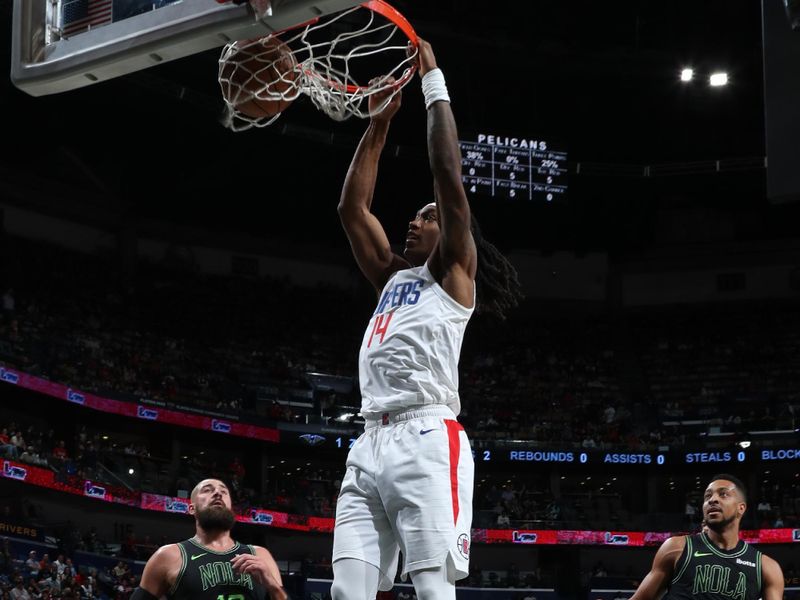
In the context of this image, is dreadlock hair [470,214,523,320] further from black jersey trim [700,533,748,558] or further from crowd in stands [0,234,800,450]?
crowd in stands [0,234,800,450]

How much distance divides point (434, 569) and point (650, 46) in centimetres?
2319

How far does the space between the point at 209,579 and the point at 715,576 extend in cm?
→ 276

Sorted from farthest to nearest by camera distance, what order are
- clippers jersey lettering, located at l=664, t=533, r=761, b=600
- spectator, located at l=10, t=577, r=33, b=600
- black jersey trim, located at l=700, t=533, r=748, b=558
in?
1. spectator, located at l=10, t=577, r=33, b=600
2. black jersey trim, located at l=700, t=533, r=748, b=558
3. clippers jersey lettering, located at l=664, t=533, r=761, b=600

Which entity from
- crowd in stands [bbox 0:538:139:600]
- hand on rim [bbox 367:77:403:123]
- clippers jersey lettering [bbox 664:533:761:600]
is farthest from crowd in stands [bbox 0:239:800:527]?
hand on rim [bbox 367:77:403:123]

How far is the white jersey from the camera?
3971 millimetres

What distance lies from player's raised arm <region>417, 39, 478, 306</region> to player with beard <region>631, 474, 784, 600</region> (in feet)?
9.32

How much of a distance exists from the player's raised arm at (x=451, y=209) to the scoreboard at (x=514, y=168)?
1956 centimetres

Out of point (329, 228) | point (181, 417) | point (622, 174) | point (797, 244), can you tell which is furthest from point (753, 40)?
point (181, 417)

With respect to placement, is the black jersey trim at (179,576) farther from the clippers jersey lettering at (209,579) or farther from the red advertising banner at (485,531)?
the red advertising banner at (485,531)

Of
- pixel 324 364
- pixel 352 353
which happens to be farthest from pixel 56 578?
pixel 352 353

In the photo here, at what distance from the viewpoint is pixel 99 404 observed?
23172mm

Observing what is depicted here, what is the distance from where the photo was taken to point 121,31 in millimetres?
3963

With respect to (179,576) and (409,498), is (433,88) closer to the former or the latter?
(409,498)

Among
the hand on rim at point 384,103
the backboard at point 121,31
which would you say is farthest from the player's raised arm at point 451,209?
the backboard at point 121,31
